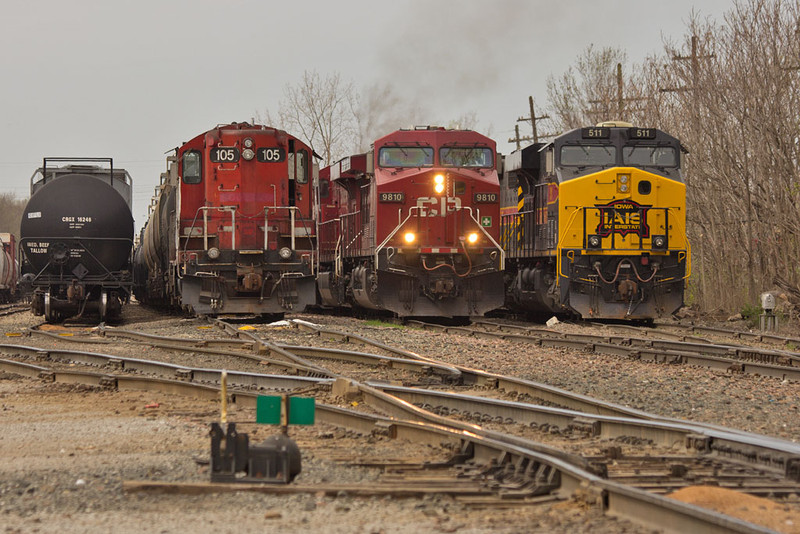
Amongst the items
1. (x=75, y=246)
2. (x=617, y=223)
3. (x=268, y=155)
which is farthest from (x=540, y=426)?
(x=75, y=246)

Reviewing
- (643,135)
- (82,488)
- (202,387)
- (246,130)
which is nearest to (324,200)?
(246,130)

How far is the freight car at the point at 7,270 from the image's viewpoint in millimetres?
36375

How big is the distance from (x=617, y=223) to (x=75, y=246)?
10679 millimetres

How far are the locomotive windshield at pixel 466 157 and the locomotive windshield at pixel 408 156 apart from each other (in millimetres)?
247

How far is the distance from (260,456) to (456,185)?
14.5 m

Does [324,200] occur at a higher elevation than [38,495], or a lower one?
higher

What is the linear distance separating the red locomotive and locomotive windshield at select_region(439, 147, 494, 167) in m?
0.02

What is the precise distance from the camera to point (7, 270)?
37.5 metres

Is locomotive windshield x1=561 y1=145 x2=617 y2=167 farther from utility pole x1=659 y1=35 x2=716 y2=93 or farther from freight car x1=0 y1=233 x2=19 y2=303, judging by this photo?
freight car x1=0 y1=233 x2=19 y2=303

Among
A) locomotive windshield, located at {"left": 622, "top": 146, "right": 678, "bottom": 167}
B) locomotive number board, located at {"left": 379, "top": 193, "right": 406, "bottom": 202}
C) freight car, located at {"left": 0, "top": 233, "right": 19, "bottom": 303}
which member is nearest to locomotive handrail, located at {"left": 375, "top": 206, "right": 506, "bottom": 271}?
locomotive number board, located at {"left": 379, "top": 193, "right": 406, "bottom": 202}

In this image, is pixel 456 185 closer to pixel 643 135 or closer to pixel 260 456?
pixel 643 135

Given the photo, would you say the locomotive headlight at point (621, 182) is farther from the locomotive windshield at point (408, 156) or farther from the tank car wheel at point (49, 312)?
the tank car wheel at point (49, 312)

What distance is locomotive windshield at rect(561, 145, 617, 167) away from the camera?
18.3m

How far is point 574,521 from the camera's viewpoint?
4.64m
